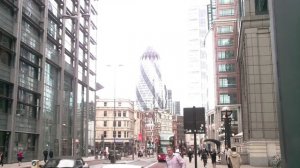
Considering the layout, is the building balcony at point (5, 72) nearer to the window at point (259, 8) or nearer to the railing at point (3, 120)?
the railing at point (3, 120)

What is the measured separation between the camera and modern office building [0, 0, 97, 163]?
44.2 m

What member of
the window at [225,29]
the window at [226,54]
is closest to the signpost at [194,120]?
the window at [226,54]

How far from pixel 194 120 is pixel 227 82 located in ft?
273

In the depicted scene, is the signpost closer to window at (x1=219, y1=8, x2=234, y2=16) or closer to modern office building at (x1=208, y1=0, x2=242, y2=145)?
modern office building at (x1=208, y1=0, x2=242, y2=145)

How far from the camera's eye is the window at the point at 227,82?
9538cm

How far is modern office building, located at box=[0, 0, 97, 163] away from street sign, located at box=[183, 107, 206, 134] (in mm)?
19284

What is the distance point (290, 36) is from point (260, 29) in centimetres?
3969

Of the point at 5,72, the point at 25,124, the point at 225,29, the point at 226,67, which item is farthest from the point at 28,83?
the point at 225,29

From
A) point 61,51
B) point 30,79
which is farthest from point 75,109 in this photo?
point 30,79

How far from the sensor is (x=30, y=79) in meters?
50.8

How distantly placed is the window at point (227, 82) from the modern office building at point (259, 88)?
2127 inches

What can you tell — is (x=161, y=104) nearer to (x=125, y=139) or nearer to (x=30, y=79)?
(x=125, y=139)

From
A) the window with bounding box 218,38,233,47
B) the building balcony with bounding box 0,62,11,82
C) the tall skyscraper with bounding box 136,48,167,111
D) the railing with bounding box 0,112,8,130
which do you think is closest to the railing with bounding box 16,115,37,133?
the railing with bounding box 0,112,8,130

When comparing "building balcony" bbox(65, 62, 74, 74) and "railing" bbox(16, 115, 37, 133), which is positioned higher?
"building balcony" bbox(65, 62, 74, 74)
